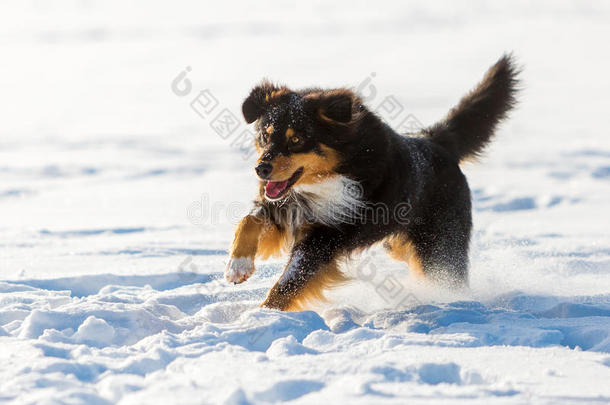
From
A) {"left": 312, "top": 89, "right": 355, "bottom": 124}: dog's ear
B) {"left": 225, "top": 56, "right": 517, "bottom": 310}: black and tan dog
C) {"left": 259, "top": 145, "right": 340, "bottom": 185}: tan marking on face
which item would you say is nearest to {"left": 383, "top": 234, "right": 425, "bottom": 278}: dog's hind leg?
{"left": 225, "top": 56, "right": 517, "bottom": 310}: black and tan dog

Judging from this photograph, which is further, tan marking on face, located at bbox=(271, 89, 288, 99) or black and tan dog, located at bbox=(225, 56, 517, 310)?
tan marking on face, located at bbox=(271, 89, 288, 99)

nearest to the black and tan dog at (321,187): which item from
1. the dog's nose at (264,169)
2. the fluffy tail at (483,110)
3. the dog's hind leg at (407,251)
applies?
the dog's nose at (264,169)

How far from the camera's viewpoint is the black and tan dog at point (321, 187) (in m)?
4.07

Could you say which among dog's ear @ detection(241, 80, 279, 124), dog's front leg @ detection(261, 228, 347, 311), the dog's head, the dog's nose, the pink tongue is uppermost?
dog's ear @ detection(241, 80, 279, 124)

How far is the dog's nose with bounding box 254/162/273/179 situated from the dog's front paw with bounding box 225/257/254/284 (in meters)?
0.58

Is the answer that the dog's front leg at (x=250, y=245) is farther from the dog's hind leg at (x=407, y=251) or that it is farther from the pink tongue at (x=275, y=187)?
the dog's hind leg at (x=407, y=251)

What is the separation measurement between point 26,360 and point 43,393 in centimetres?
42

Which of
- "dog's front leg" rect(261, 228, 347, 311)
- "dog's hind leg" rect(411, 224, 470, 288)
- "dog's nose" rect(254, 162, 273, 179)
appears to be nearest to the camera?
"dog's nose" rect(254, 162, 273, 179)

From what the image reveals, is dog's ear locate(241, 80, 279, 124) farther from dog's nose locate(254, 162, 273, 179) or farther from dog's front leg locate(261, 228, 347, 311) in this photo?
dog's front leg locate(261, 228, 347, 311)

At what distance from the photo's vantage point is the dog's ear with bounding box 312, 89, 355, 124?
407cm

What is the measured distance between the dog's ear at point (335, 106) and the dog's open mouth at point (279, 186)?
0.39m

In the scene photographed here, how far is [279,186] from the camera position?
13.4ft

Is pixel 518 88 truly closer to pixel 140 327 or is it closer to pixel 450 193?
pixel 450 193

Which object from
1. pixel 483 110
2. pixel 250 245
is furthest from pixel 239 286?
pixel 483 110
